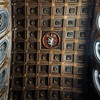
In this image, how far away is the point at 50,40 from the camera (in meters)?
17.8

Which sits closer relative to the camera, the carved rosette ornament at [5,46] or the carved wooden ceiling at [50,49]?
the carved rosette ornament at [5,46]

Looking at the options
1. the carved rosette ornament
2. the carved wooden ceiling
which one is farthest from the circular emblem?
the carved rosette ornament

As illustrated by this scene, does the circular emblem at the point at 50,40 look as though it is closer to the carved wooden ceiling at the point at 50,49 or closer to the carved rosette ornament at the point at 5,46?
the carved wooden ceiling at the point at 50,49

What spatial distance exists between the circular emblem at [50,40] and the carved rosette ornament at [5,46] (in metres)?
2.47

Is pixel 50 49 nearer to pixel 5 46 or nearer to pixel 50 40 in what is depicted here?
pixel 50 40

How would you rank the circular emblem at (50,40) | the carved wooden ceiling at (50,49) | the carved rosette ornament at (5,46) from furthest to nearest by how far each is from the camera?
1. the circular emblem at (50,40)
2. the carved wooden ceiling at (50,49)
3. the carved rosette ornament at (5,46)

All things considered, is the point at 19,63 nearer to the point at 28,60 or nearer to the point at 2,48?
the point at 28,60

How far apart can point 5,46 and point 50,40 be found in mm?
3163

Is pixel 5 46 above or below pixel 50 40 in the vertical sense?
below

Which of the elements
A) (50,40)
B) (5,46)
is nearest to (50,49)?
(50,40)

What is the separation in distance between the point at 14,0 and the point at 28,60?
425cm

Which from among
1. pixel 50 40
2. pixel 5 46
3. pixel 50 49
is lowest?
pixel 50 49

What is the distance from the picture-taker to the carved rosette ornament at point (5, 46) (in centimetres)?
1589

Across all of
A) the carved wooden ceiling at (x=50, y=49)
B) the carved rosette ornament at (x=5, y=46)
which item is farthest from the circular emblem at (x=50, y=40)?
the carved rosette ornament at (x=5, y=46)
